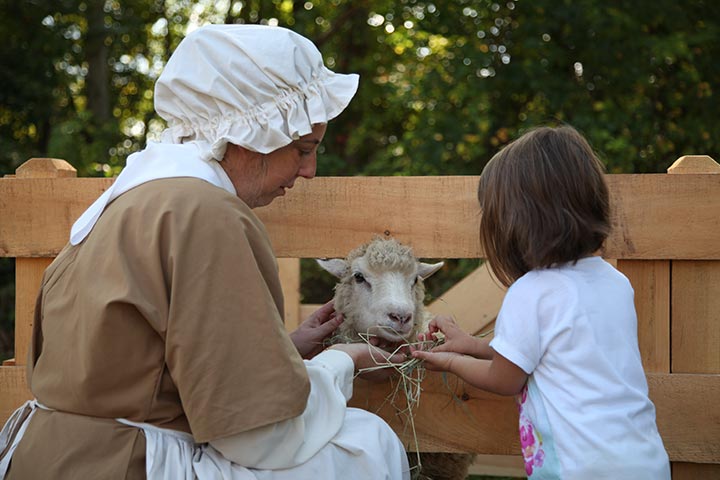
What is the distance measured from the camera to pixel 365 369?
298 cm

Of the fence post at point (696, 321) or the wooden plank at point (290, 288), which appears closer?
the fence post at point (696, 321)

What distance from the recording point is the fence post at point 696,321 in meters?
3.06

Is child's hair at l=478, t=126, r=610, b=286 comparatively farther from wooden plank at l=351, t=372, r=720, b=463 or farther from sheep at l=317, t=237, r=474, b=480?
sheep at l=317, t=237, r=474, b=480

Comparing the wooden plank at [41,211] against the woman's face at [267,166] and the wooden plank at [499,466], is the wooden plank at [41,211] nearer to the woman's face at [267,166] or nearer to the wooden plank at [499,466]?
the woman's face at [267,166]

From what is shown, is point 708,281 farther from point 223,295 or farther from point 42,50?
point 42,50

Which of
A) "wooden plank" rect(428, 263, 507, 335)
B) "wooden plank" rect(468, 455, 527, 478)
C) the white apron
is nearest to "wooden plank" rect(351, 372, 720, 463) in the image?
the white apron

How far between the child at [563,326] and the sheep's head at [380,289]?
873 millimetres

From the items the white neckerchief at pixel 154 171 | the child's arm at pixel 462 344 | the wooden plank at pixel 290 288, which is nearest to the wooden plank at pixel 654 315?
the child's arm at pixel 462 344

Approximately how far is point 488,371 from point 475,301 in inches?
74.8

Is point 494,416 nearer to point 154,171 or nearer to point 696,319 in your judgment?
point 696,319

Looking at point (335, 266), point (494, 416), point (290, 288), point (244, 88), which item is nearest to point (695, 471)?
point (494, 416)

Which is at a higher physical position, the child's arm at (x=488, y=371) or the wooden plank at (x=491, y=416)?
the child's arm at (x=488, y=371)

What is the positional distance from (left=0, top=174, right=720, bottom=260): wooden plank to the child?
1.73ft

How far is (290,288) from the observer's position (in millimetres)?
5074
